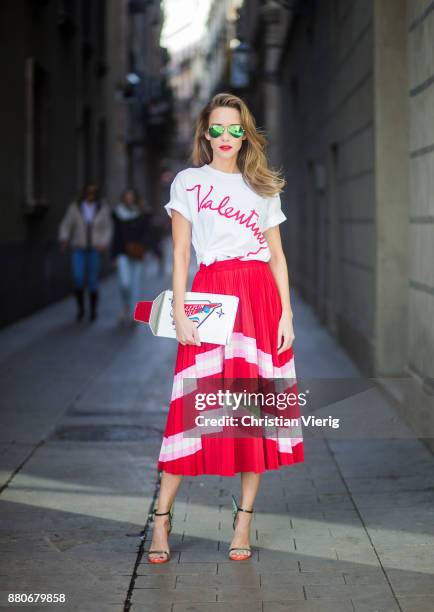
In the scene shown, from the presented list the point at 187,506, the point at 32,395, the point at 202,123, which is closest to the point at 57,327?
the point at 32,395

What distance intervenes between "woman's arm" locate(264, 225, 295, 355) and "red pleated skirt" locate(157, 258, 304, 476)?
4cm

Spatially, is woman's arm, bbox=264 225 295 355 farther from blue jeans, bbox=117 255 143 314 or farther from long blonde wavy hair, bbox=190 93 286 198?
blue jeans, bbox=117 255 143 314

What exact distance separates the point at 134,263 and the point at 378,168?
6273 mm

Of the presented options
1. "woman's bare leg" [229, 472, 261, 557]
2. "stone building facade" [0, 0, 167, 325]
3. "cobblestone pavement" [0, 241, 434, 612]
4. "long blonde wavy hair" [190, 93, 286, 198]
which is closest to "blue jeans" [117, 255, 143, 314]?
"stone building facade" [0, 0, 167, 325]

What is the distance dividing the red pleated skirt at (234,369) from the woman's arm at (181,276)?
0.29ft

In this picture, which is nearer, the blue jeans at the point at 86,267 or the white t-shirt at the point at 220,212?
the white t-shirt at the point at 220,212

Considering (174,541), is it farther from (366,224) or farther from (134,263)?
(134,263)

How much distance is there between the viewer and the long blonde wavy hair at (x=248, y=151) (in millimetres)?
4598

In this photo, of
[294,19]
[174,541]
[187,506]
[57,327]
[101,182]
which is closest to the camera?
[174,541]

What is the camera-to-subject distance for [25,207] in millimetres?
15188

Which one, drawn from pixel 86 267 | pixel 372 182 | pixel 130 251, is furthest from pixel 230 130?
pixel 86 267

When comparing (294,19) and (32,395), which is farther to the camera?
(294,19)

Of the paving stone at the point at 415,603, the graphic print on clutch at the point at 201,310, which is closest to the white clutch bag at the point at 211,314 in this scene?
the graphic print on clutch at the point at 201,310

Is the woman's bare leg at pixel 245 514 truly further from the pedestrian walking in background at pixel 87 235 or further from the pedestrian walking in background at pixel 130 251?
the pedestrian walking in background at pixel 87 235
